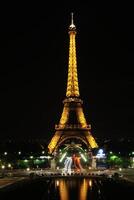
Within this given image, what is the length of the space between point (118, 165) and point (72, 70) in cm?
2164

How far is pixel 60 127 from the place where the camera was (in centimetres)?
9812

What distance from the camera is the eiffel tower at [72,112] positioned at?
9288cm

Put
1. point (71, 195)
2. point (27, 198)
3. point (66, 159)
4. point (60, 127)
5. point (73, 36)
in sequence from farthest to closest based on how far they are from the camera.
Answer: point (66, 159) < point (60, 127) < point (73, 36) < point (71, 195) < point (27, 198)

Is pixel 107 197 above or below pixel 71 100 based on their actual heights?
below

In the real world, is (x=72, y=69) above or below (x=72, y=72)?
above

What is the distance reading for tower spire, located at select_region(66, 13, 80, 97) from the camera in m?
92.0

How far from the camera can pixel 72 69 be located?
307 feet

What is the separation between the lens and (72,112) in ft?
325

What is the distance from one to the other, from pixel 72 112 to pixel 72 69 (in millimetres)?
9849

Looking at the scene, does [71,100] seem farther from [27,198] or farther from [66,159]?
[27,198]

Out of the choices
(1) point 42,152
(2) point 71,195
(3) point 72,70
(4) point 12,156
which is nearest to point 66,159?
(1) point 42,152

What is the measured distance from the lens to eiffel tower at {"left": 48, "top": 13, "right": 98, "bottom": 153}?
92875mm

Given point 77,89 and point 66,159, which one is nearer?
point 77,89

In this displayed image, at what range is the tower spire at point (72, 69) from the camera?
92.0m
